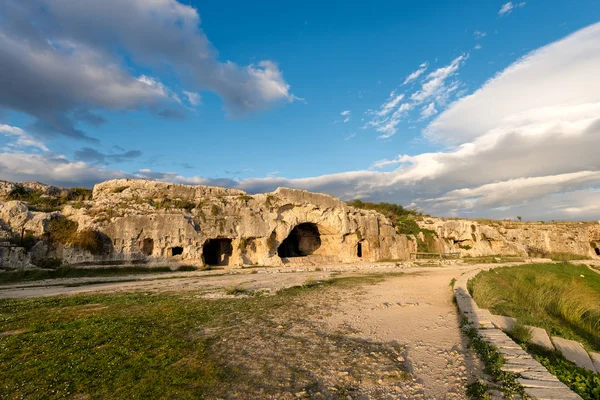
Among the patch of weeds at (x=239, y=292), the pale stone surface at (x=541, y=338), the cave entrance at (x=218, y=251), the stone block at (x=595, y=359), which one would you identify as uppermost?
the cave entrance at (x=218, y=251)

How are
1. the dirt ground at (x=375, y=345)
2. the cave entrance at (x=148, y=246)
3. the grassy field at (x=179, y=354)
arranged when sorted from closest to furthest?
the grassy field at (x=179, y=354) → the dirt ground at (x=375, y=345) → the cave entrance at (x=148, y=246)

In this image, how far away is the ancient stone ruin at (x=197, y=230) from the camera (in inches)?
745

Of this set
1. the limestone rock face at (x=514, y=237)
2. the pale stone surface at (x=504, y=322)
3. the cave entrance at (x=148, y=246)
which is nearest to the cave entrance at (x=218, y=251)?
the cave entrance at (x=148, y=246)

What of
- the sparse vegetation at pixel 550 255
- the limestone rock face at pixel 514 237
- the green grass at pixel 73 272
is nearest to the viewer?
the green grass at pixel 73 272

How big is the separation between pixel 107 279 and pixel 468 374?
18.2 metres

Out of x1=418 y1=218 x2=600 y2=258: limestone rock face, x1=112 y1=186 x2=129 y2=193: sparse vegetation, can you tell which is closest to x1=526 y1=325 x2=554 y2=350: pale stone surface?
A: x1=112 y1=186 x2=129 y2=193: sparse vegetation

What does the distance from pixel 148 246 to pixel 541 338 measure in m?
21.9

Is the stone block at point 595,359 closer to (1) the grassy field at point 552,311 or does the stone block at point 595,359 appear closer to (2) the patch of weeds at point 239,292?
(1) the grassy field at point 552,311

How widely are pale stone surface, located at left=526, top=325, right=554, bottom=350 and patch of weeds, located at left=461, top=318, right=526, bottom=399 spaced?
1217 mm

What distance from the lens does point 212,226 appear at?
76.9 feet

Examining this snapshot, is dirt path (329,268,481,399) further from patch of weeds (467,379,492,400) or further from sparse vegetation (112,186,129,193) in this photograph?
sparse vegetation (112,186,129,193)

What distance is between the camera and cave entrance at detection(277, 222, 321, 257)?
109 ft

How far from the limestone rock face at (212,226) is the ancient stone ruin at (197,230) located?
0.07 metres

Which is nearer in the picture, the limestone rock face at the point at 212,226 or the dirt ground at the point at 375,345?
the dirt ground at the point at 375,345
